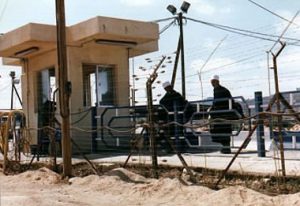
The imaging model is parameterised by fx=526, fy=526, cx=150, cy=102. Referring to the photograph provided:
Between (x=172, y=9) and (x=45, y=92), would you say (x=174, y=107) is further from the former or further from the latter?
(x=172, y=9)

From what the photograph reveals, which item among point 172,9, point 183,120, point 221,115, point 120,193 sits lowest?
point 120,193

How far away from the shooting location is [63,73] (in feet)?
38.7

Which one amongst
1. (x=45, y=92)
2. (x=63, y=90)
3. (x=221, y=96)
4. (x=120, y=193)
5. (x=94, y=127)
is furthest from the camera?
(x=45, y=92)

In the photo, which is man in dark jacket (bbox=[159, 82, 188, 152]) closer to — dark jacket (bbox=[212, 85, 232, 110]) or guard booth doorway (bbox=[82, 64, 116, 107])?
dark jacket (bbox=[212, 85, 232, 110])

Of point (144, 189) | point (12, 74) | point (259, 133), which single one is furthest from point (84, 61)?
point (12, 74)

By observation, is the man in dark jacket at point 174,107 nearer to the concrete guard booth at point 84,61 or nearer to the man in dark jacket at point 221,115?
the man in dark jacket at point 221,115

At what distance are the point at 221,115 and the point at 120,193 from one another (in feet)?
10.8

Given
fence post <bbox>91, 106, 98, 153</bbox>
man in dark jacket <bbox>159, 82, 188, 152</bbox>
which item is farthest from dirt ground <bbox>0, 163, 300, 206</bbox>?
fence post <bbox>91, 106, 98, 153</bbox>

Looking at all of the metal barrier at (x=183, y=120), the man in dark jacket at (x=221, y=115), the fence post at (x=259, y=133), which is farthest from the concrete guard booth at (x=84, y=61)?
the fence post at (x=259, y=133)

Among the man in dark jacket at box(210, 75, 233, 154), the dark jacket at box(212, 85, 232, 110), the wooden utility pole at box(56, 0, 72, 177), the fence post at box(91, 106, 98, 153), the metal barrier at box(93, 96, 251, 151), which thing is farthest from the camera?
the fence post at box(91, 106, 98, 153)

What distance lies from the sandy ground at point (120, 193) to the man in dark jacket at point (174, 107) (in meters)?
1.78

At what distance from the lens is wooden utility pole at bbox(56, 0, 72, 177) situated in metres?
11.6

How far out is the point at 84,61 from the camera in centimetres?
1600

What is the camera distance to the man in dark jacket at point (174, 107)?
11930 millimetres
